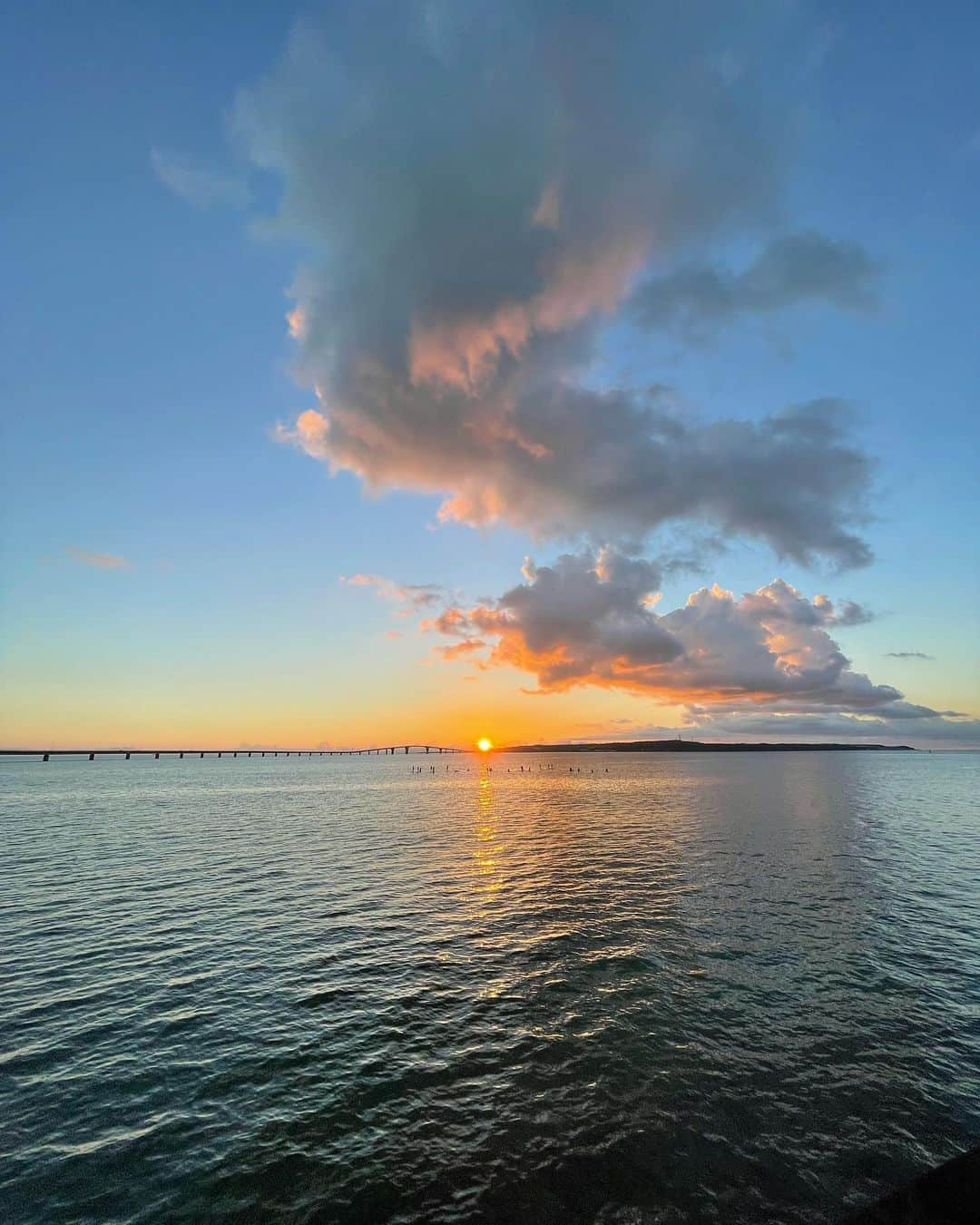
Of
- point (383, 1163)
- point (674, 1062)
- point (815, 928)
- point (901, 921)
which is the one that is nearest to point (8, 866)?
point (383, 1163)

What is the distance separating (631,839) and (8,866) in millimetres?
58578

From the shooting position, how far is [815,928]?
108 feet

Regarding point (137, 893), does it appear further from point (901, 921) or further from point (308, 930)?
point (901, 921)

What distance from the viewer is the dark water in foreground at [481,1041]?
557 inches

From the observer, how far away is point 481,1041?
20.6m

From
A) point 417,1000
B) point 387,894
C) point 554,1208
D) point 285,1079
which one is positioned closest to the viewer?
point 554,1208

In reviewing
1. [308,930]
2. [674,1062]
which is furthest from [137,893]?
[674,1062]

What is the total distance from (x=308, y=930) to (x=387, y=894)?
8690mm

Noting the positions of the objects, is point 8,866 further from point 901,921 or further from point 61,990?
point 901,921

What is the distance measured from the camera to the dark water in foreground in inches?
557

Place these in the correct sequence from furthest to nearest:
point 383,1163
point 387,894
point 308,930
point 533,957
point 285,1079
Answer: point 387,894 → point 308,930 → point 533,957 → point 285,1079 → point 383,1163

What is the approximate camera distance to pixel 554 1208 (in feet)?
43.6

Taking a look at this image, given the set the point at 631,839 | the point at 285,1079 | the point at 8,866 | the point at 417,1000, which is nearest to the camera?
the point at 285,1079

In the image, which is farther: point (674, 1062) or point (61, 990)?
point (61, 990)
